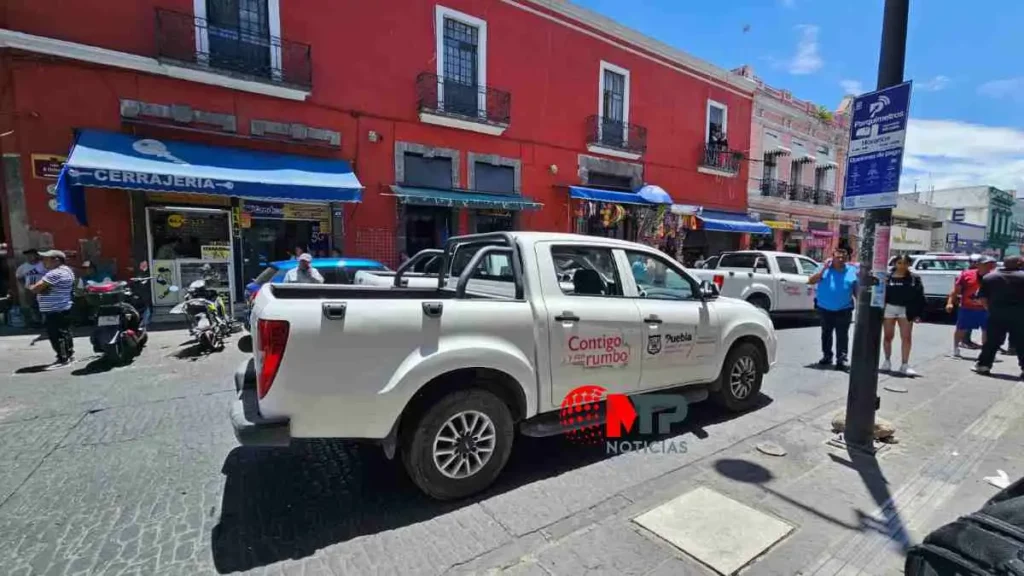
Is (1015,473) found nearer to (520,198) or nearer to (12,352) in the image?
(520,198)

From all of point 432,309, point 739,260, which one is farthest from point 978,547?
point 739,260

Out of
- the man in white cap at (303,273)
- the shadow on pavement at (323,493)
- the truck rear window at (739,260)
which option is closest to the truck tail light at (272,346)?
the shadow on pavement at (323,493)

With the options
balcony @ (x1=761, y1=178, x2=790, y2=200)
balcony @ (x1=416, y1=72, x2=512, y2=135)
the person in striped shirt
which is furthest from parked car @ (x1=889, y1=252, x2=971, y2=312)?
the person in striped shirt

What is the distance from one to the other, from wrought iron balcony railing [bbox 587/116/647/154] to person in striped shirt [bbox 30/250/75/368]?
44.8 ft

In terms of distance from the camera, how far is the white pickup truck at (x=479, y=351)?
258 cm

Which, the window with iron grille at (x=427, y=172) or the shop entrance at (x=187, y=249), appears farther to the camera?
the window with iron grille at (x=427, y=172)

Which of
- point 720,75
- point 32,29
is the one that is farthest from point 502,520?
point 720,75

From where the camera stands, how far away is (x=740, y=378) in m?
4.75

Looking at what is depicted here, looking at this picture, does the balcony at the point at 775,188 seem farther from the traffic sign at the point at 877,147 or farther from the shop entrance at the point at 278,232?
the traffic sign at the point at 877,147

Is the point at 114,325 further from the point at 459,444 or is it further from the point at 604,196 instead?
the point at 604,196

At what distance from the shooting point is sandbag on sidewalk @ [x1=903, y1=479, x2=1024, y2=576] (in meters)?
1.46

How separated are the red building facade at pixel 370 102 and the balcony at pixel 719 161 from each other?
847mm

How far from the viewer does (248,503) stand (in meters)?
3.00

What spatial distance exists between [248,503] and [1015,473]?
573 cm
